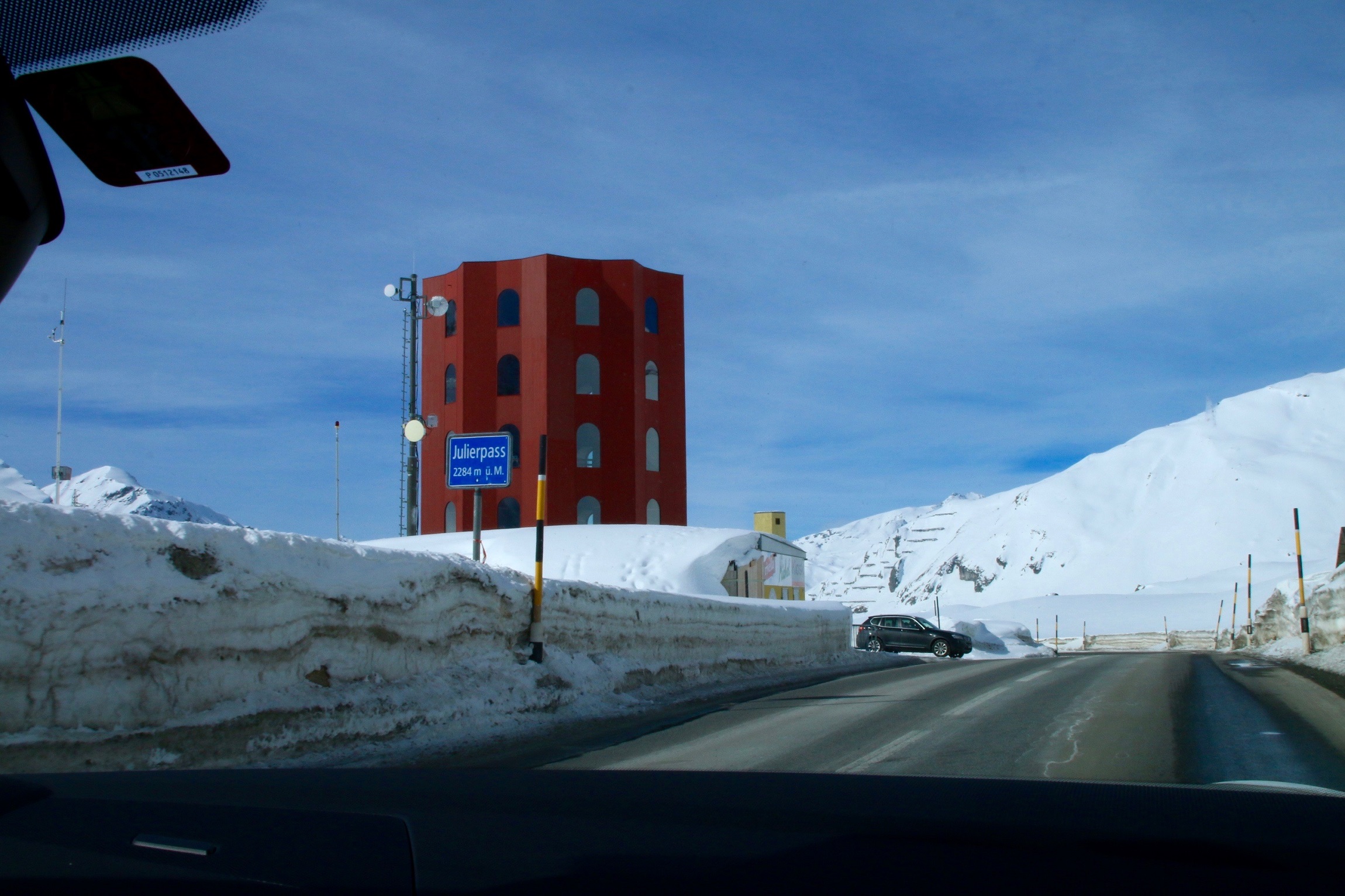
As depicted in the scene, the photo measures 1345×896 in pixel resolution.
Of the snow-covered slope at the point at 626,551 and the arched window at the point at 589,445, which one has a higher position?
the arched window at the point at 589,445

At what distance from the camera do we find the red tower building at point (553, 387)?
35781mm

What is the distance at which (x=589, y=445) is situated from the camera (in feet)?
120

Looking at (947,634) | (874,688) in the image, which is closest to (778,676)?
(874,688)

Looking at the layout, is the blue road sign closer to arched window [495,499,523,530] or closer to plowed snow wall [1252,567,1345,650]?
plowed snow wall [1252,567,1345,650]

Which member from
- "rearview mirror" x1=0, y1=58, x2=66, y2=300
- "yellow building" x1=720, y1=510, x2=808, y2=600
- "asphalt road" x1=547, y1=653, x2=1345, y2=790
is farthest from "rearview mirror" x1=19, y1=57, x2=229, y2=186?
"yellow building" x1=720, y1=510, x2=808, y2=600

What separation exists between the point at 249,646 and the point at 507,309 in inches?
1187

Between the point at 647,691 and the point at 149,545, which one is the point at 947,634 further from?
the point at 149,545

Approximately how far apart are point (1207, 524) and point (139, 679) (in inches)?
6569

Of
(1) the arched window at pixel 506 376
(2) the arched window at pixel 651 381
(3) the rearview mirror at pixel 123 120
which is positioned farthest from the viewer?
(2) the arched window at pixel 651 381

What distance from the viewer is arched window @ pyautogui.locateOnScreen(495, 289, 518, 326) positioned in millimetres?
36750

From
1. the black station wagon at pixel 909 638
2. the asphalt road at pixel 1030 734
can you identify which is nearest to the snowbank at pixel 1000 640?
the black station wagon at pixel 909 638

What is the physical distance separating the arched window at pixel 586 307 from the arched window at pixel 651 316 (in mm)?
2119

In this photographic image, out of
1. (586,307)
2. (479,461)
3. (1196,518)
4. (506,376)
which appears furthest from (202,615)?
→ (1196,518)

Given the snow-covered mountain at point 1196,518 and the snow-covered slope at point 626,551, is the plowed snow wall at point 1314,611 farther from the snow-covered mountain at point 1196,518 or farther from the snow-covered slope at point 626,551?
the snow-covered mountain at point 1196,518
